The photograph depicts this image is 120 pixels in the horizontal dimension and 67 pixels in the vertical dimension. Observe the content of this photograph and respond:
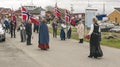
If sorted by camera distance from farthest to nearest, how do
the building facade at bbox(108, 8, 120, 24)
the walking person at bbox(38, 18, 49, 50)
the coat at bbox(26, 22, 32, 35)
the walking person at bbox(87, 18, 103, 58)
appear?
the building facade at bbox(108, 8, 120, 24)
the coat at bbox(26, 22, 32, 35)
the walking person at bbox(38, 18, 49, 50)
the walking person at bbox(87, 18, 103, 58)

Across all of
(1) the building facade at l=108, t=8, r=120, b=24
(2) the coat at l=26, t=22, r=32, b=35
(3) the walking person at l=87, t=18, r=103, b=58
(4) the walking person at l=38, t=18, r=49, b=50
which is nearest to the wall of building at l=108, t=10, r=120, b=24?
(1) the building facade at l=108, t=8, r=120, b=24

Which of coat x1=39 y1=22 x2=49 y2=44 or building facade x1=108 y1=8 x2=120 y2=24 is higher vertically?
coat x1=39 y1=22 x2=49 y2=44

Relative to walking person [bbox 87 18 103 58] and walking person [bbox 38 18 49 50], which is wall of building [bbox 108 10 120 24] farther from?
walking person [bbox 87 18 103 58]

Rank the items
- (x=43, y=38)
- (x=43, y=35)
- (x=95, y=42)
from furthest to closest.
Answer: (x=43, y=35)
(x=43, y=38)
(x=95, y=42)

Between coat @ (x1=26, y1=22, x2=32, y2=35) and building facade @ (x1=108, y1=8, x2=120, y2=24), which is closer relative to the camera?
coat @ (x1=26, y1=22, x2=32, y2=35)

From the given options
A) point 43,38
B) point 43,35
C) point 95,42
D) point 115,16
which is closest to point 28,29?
point 43,35

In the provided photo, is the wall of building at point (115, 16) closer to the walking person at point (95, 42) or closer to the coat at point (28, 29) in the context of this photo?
the coat at point (28, 29)

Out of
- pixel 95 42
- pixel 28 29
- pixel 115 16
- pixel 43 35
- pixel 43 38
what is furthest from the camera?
pixel 115 16

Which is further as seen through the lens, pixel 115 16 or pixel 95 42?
pixel 115 16

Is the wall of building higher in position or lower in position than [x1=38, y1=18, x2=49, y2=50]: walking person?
lower

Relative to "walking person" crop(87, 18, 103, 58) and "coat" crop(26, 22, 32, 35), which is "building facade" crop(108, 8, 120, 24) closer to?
"coat" crop(26, 22, 32, 35)

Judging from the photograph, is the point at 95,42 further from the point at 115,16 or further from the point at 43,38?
the point at 115,16

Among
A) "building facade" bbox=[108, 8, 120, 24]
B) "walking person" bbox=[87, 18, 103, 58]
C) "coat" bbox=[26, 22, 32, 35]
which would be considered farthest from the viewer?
"building facade" bbox=[108, 8, 120, 24]

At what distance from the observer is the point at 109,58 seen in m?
18.1
